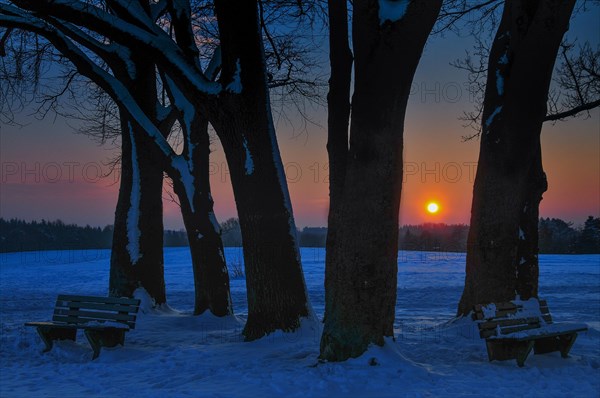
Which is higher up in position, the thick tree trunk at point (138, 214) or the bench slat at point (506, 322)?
the thick tree trunk at point (138, 214)

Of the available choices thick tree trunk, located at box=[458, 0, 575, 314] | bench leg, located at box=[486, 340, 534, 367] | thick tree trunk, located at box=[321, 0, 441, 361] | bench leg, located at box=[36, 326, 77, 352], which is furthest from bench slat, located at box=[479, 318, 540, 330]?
bench leg, located at box=[36, 326, 77, 352]

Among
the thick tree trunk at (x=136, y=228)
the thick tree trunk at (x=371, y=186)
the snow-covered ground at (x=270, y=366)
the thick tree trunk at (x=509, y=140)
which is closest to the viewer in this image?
the snow-covered ground at (x=270, y=366)

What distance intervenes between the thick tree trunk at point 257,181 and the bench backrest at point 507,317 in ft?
8.47

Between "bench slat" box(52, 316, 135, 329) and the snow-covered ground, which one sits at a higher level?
"bench slat" box(52, 316, 135, 329)

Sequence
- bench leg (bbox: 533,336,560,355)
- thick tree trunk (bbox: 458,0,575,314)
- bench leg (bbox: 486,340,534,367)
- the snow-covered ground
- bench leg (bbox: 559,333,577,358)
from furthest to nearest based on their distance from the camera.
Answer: thick tree trunk (bbox: 458,0,575,314), bench leg (bbox: 533,336,560,355), bench leg (bbox: 559,333,577,358), bench leg (bbox: 486,340,534,367), the snow-covered ground

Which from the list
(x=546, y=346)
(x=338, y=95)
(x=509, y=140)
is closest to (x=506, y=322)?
(x=546, y=346)

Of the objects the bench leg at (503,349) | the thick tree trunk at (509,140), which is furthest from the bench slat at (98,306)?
the thick tree trunk at (509,140)

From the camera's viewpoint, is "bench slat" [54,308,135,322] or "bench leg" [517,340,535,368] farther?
"bench slat" [54,308,135,322]

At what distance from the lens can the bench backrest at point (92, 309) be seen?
28.1 ft

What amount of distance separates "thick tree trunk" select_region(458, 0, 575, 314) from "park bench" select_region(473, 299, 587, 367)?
937mm

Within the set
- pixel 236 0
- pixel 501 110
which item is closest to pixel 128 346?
pixel 236 0

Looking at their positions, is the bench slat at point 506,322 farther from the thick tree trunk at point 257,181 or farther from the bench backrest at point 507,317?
the thick tree trunk at point 257,181

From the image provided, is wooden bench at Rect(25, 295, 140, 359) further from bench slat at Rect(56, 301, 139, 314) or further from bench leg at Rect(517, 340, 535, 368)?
bench leg at Rect(517, 340, 535, 368)

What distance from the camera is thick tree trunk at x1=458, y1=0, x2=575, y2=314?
8047 mm
